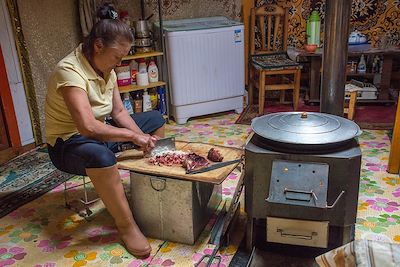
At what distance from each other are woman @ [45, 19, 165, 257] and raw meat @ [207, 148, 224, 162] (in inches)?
10.2

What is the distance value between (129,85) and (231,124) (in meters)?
0.87

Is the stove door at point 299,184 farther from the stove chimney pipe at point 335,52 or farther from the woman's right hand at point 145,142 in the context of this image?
the woman's right hand at point 145,142

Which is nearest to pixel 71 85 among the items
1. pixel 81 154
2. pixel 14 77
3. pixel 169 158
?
pixel 81 154

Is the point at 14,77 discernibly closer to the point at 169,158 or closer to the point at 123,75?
the point at 123,75

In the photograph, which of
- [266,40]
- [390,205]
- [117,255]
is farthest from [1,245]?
[266,40]

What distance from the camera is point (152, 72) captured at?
320 cm

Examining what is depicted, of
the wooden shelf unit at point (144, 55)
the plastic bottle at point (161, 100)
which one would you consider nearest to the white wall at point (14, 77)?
the wooden shelf unit at point (144, 55)

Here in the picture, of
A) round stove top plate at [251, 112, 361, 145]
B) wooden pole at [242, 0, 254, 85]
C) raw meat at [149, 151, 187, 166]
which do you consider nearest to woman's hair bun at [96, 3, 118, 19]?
wooden pole at [242, 0, 254, 85]

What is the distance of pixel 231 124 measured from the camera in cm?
324

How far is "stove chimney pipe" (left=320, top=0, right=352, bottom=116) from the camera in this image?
5.44 ft

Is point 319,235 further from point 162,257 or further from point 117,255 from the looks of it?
point 117,255

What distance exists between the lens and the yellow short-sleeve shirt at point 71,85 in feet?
5.43

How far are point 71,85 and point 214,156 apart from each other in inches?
26.0

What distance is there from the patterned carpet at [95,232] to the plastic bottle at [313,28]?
1510mm
